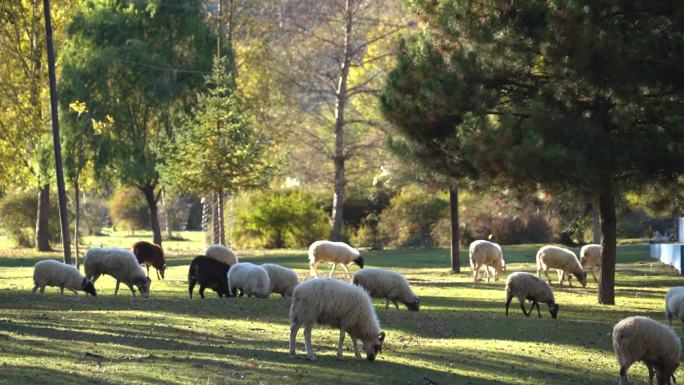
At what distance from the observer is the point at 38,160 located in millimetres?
47750

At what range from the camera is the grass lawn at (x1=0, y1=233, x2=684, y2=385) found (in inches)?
557

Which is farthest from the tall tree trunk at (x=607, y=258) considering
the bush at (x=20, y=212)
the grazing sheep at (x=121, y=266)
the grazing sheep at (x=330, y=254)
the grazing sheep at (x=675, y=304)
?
the bush at (x=20, y=212)

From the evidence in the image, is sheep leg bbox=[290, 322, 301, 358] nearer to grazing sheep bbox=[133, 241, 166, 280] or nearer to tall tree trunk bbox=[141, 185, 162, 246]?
grazing sheep bbox=[133, 241, 166, 280]

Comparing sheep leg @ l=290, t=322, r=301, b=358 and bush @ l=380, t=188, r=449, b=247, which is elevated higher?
bush @ l=380, t=188, r=449, b=247

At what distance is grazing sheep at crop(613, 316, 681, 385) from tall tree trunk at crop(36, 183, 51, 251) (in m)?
41.6

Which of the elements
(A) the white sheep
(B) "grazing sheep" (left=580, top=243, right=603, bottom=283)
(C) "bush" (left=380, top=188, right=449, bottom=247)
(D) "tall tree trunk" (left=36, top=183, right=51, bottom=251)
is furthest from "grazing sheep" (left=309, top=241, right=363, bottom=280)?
(C) "bush" (left=380, top=188, right=449, bottom=247)

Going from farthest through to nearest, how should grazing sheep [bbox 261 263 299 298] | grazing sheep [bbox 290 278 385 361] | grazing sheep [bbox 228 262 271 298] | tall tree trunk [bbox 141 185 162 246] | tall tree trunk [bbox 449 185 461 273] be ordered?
1. tall tree trunk [bbox 141 185 162 246]
2. tall tree trunk [bbox 449 185 461 273]
3. grazing sheep [bbox 261 263 299 298]
4. grazing sheep [bbox 228 262 271 298]
5. grazing sheep [bbox 290 278 385 361]

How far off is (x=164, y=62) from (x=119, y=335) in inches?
1193

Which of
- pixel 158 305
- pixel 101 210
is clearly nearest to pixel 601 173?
pixel 158 305

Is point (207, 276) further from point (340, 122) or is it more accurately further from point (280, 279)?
point (340, 122)

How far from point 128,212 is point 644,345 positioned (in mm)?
80941

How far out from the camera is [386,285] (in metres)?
23.8

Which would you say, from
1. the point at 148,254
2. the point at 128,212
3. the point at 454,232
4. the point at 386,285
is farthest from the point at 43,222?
the point at 128,212

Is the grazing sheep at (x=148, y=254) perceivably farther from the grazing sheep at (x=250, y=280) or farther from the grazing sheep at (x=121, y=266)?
the grazing sheep at (x=250, y=280)
